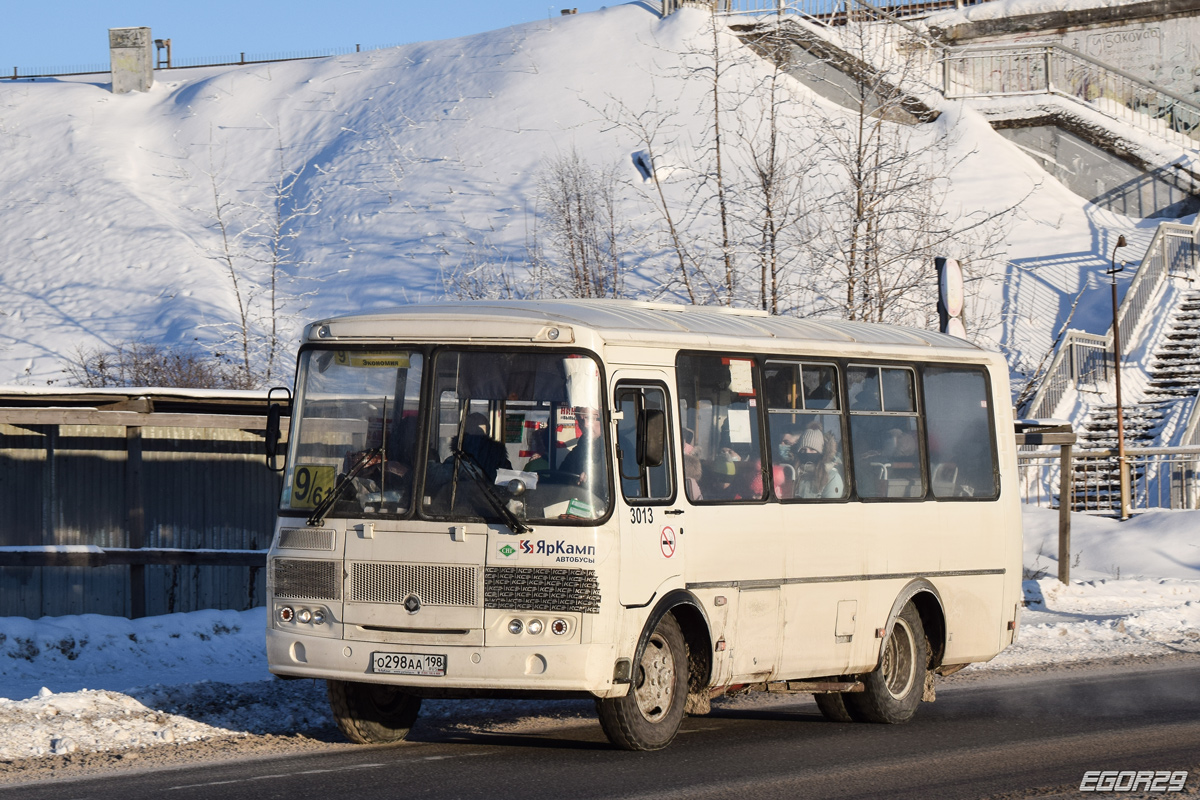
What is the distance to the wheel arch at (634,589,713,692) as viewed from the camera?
9430 millimetres

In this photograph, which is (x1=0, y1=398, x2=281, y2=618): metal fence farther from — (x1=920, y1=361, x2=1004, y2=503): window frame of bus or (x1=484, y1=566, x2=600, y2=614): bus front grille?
(x1=484, y1=566, x2=600, y2=614): bus front grille

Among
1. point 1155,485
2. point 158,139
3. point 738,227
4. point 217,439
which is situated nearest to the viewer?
point 217,439

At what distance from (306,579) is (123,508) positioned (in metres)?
8.37

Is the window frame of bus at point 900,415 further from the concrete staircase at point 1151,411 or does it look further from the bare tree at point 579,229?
the bare tree at point 579,229

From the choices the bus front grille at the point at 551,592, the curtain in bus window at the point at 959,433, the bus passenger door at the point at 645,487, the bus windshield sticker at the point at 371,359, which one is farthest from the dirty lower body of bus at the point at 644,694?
the bus windshield sticker at the point at 371,359

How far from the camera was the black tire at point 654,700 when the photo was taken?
9172mm

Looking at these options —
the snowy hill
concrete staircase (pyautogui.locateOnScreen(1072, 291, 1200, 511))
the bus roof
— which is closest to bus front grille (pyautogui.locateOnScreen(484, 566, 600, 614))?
the bus roof

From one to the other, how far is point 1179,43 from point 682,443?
→ 1778 inches

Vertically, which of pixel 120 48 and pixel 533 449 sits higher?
pixel 120 48

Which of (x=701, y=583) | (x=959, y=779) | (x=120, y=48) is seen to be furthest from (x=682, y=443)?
(x=120, y=48)

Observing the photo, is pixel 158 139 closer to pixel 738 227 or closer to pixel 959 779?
pixel 738 227

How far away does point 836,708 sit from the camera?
11.6 metres

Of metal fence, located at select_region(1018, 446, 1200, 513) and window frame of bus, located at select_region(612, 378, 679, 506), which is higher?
window frame of bus, located at select_region(612, 378, 679, 506)

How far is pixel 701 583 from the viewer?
9.64 m
